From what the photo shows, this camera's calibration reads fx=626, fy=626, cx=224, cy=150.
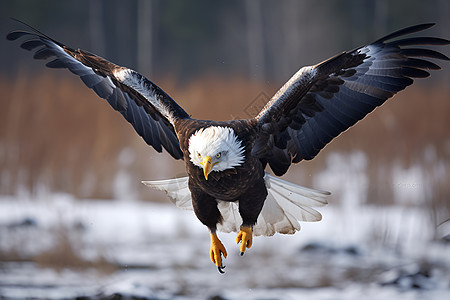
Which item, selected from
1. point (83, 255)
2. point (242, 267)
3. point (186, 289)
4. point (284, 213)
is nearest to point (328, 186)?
point (242, 267)

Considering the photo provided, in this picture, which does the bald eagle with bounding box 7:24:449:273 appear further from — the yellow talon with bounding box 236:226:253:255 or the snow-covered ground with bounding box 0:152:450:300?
the snow-covered ground with bounding box 0:152:450:300

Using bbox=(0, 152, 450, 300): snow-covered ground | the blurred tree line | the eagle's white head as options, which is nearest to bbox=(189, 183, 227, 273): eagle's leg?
the eagle's white head

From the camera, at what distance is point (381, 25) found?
9.59 m

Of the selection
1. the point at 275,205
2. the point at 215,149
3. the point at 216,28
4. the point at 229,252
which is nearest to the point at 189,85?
the point at 229,252

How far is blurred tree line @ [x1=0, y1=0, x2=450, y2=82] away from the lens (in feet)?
32.1

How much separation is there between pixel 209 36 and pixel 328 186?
440cm

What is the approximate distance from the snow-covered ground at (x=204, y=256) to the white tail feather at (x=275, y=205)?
1377 millimetres

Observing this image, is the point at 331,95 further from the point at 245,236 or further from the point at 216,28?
the point at 216,28

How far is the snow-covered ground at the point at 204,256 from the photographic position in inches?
232

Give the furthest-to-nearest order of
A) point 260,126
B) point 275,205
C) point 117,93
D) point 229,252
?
point 229,252, point 117,93, point 275,205, point 260,126

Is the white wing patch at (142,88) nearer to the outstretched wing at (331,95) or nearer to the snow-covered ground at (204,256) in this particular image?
the outstretched wing at (331,95)

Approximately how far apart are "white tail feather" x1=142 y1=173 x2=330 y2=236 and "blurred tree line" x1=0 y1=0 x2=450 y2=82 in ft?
17.8

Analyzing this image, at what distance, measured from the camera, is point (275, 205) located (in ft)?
13.6

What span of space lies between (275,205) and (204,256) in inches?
114
